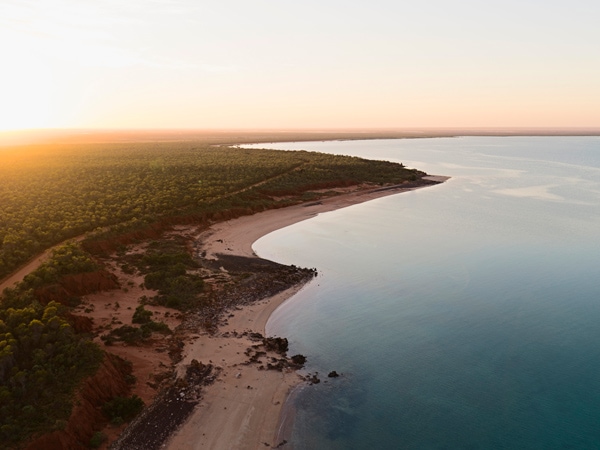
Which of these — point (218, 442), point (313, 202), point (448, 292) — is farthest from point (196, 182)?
point (218, 442)

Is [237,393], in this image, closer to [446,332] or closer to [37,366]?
[37,366]

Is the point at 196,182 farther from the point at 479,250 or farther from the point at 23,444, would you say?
the point at 23,444

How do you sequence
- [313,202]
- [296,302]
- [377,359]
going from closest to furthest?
1. [377,359]
2. [296,302]
3. [313,202]

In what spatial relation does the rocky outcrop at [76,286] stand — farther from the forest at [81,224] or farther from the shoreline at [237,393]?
the shoreline at [237,393]

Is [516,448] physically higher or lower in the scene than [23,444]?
lower

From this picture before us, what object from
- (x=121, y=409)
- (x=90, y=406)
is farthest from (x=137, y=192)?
(x=90, y=406)

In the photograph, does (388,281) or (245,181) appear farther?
(245,181)

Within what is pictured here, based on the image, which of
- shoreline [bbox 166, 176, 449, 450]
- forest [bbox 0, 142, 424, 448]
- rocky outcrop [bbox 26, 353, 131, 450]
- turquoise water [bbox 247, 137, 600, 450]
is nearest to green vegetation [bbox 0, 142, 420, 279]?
forest [bbox 0, 142, 424, 448]
